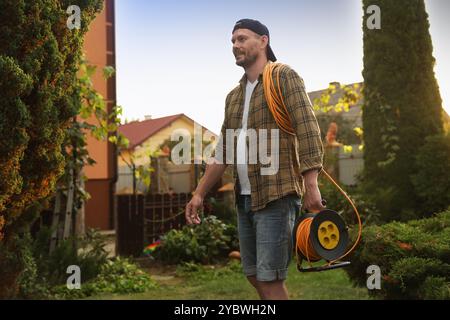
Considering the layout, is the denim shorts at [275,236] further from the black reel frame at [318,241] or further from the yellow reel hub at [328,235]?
the yellow reel hub at [328,235]

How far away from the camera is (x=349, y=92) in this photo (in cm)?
968

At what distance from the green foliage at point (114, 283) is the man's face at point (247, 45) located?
3620 mm

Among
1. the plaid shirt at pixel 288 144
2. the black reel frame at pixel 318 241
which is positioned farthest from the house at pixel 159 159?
the black reel frame at pixel 318 241

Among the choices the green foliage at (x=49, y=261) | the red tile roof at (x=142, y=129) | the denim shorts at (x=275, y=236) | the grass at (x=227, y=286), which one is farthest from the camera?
the red tile roof at (x=142, y=129)

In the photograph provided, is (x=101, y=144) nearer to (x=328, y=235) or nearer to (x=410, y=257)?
(x=410, y=257)

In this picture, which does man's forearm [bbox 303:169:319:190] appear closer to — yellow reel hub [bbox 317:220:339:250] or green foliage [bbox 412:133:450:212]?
yellow reel hub [bbox 317:220:339:250]

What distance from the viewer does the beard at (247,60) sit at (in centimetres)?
302

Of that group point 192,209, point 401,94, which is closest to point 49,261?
point 192,209

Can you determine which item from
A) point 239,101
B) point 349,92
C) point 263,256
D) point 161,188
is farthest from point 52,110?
point 161,188

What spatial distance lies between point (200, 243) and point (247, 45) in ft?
17.9

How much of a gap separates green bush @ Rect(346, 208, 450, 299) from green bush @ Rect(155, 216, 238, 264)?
3772 mm

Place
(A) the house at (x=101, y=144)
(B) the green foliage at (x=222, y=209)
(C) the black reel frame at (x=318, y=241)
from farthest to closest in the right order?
(A) the house at (x=101, y=144) → (B) the green foliage at (x=222, y=209) → (C) the black reel frame at (x=318, y=241)
